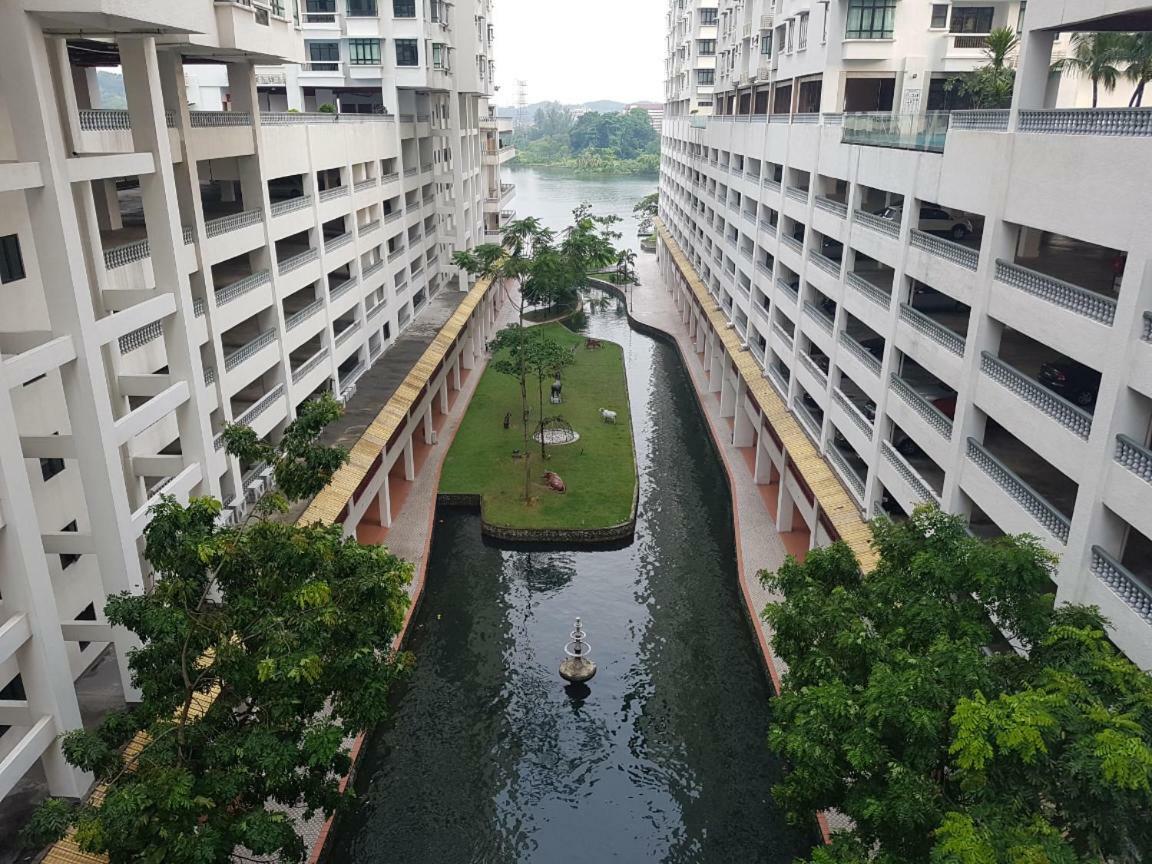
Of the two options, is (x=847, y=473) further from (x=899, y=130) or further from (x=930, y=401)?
(x=899, y=130)

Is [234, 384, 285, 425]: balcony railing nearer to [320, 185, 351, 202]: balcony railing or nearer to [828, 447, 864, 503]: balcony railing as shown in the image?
[320, 185, 351, 202]: balcony railing

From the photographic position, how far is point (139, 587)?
19.2 m

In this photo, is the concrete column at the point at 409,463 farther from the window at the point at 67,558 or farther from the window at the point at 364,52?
the window at the point at 364,52

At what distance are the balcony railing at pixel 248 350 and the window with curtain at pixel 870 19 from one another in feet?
87.2

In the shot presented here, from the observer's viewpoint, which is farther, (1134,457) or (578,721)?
(578,721)

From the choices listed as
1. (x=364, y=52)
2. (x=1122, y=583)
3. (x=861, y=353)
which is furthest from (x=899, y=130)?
(x=364, y=52)

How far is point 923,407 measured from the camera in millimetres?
23328

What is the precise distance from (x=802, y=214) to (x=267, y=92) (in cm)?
3675

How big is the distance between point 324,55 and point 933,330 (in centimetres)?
3973

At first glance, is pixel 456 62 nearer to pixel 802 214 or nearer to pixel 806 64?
pixel 806 64

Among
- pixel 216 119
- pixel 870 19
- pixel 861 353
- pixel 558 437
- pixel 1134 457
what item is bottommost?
pixel 558 437

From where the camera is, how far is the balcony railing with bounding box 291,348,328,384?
1275 inches

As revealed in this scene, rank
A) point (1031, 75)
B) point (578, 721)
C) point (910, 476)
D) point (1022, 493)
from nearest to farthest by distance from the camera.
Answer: point (1022, 493) < point (1031, 75) < point (910, 476) < point (578, 721)

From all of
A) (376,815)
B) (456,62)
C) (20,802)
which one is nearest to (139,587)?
(20,802)
